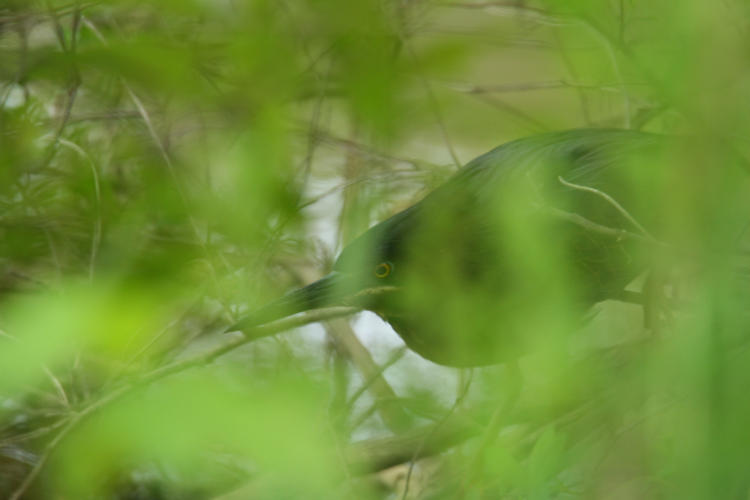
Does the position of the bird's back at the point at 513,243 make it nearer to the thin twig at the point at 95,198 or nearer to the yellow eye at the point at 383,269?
the yellow eye at the point at 383,269

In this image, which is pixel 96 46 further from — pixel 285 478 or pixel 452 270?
pixel 285 478

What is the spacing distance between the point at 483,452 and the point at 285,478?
6.3 inches

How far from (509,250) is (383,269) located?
0.62ft

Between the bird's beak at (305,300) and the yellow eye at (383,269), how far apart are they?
0.03m

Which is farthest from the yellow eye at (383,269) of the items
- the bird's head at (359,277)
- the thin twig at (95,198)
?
the thin twig at (95,198)

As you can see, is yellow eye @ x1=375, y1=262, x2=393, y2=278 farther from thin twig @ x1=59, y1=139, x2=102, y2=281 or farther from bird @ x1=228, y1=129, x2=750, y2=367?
thin twig @ x1=59, y1=139, x2=102, y2=281

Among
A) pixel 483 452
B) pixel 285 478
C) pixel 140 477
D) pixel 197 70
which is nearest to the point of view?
pixel 285 478

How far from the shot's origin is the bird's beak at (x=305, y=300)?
650 millimetres

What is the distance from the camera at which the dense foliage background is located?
29 cm

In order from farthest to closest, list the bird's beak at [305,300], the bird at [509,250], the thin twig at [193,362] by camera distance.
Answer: the bird's beak at [305,300] < the thin twig at [193,362] < the bird at [509,250]

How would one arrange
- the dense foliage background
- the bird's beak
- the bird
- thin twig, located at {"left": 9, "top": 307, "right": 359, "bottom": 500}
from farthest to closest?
1. the bird's beak
2. thin twig, located at {"left": 9, "top": 307, "right": 359, "bottom": 500}
3. the bird
4. the dense foliage background

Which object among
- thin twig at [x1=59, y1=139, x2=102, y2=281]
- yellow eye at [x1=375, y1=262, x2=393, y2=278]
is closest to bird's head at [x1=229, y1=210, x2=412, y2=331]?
yellow eye at [x1=375, y1=262, x2=393, y2=278]

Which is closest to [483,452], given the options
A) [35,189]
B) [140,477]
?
[140,477]

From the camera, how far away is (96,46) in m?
0.71
